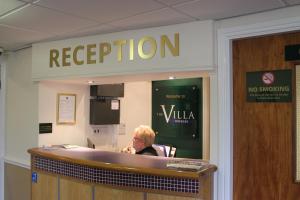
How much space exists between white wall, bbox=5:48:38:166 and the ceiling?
33.9 inches

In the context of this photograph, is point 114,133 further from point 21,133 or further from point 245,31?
point 245,31

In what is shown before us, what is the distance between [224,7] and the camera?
215 cm

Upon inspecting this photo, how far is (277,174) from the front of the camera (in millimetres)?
2219

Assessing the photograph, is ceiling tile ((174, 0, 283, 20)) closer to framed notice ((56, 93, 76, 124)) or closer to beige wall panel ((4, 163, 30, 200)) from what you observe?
framed notice ((56, 93, 76, 124))

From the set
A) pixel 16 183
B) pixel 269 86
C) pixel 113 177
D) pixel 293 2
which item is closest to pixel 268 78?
pixel 269 86

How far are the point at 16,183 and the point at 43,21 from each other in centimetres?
229

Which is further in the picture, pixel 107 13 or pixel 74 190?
pixel 74 190

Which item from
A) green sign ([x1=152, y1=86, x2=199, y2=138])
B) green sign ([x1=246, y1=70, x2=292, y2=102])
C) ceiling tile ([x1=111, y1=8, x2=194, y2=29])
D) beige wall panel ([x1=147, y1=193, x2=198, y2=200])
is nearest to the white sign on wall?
ceiling tile ([x1=111, y1=8, x2=194, y2=29])

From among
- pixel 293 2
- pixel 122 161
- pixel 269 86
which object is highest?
pixel 293 2

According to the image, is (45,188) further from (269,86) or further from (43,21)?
(269,86)

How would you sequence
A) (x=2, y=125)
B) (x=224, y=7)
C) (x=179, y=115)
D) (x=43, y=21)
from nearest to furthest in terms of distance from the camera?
(x=224, y=7) → (x=43, y=21) → (x=2, y=125) → (x=179, y=115)

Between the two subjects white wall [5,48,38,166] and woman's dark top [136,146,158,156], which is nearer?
woman's dark top [136,146,158,156]

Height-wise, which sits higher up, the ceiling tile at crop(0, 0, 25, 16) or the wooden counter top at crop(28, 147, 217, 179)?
the ceiling tile at crop(0, 0, 25, 16)

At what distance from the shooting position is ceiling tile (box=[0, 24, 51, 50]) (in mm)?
2916
